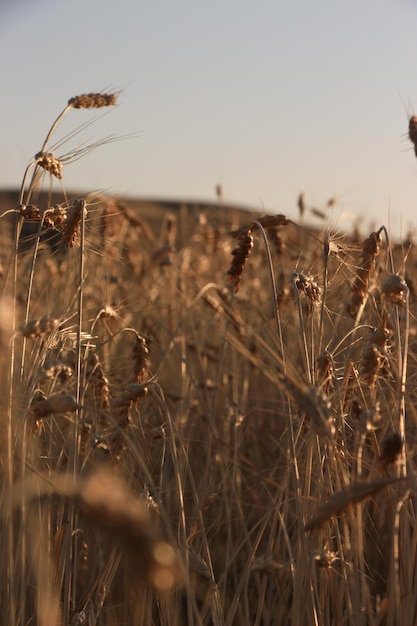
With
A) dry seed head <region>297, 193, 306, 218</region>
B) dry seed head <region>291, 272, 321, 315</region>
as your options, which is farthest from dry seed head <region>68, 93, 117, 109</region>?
dry seed head <region>297, 193, 306, 218</region>

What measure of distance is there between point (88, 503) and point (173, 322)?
311 cm

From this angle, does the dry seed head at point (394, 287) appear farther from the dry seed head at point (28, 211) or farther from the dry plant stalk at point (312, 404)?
the dry seed head at point (28, 211)

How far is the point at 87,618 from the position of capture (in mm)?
1803

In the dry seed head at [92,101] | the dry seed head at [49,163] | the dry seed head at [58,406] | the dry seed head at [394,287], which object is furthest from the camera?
the dry seed head at [92,101]

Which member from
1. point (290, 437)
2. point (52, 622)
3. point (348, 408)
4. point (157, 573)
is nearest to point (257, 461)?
point (348, 408)

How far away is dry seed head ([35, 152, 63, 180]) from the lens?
170cm

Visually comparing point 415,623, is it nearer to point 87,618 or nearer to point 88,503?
point 87,618

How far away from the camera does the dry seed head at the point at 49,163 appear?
5.59 feet

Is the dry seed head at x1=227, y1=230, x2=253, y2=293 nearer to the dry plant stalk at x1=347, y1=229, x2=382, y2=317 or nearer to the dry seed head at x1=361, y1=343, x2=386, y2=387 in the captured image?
the dry plant stalk at x1=347, y1=229, x2=382, y2=317

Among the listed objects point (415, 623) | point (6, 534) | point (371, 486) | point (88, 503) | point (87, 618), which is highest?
point (88, 503)

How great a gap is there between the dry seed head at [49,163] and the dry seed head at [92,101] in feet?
0.64

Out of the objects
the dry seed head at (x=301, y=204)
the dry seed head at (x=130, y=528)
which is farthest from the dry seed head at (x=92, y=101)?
the dry seed head at (x=301, y=204)

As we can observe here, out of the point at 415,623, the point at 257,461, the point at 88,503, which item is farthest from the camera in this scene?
the point at 257,461

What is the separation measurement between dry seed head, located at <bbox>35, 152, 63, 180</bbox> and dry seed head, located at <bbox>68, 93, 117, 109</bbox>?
196 millimetres
